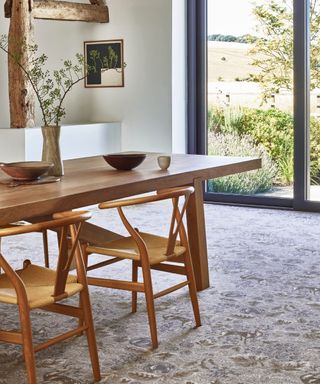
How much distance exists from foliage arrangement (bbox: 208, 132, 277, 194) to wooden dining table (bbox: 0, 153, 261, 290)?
2857mm

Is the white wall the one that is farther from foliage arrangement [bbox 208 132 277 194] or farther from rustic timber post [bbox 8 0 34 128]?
rustic timber post [bbox 8 0 34 128]

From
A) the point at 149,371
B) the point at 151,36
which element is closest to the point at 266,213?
the point at 151,36

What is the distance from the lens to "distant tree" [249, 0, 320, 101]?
293 inches

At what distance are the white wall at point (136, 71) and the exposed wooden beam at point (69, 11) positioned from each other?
0.43 feet

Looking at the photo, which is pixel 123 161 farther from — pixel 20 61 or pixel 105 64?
pixel 105 64

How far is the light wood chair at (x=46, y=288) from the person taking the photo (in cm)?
283

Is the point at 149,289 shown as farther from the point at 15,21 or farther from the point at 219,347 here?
the point at 15,21

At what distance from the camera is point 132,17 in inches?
312

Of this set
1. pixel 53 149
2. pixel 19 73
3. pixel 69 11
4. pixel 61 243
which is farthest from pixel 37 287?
pixel 69 11

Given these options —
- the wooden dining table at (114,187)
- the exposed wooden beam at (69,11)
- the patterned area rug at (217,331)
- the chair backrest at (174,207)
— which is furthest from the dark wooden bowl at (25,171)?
the exposed wooden beam at (69,11)

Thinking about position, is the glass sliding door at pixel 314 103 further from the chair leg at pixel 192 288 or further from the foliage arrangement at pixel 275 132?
the chair leg at pixel 192 288

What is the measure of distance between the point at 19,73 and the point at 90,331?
14.7 feet

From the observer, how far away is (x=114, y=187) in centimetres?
362

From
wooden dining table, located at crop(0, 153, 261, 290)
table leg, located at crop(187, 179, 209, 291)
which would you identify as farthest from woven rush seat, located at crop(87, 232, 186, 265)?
table leg, located at crop(187, 179, 209, 291)
